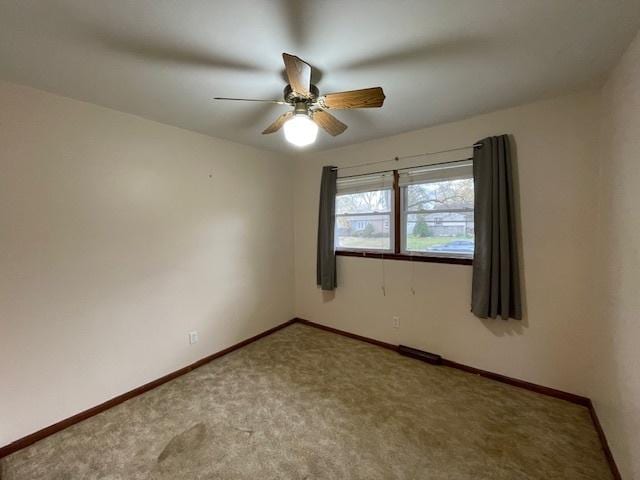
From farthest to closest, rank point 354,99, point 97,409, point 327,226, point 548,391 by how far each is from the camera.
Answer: point 327,226 → point 548,391 → point 97,409 → point 354,99

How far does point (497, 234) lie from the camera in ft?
7.39

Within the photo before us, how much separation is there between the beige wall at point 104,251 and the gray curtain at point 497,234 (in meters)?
2.48

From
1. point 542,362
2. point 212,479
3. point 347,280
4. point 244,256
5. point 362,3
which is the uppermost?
point 362,3

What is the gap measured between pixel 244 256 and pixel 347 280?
1308mm

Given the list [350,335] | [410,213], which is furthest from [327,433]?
[410,213]

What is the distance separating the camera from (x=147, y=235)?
2.37 m

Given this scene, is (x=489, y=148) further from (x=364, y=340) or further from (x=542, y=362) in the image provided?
(x=364, y=340)

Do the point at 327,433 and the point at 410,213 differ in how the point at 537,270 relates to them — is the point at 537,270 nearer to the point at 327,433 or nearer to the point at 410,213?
the point at 410,213

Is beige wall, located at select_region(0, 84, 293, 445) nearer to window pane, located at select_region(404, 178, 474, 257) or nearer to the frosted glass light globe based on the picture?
the frosted glass light globe

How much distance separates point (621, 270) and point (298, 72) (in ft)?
6.88

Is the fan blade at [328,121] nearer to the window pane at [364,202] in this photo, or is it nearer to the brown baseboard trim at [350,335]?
the window pane at [364,202]

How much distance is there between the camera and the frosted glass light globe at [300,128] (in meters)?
1.62

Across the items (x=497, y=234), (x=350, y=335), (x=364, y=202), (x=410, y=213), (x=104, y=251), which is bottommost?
(x=350, y=335)

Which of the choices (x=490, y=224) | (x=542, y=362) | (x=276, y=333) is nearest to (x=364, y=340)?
(x=276, y=333)
